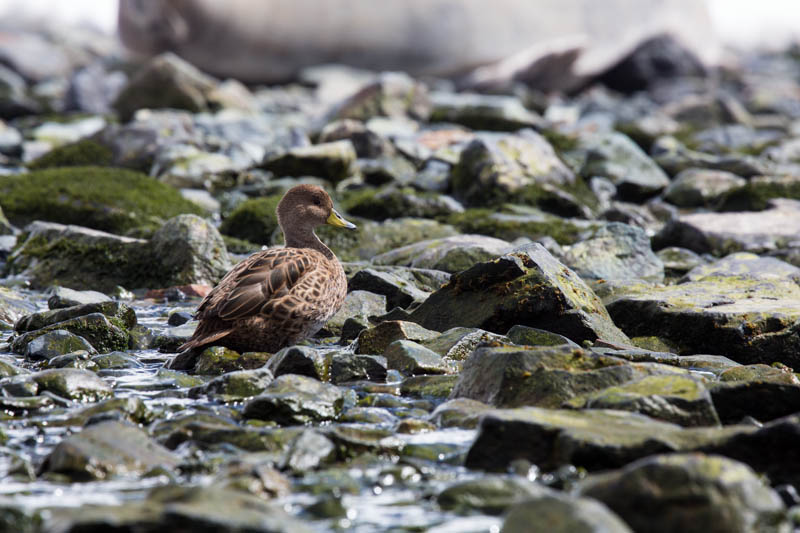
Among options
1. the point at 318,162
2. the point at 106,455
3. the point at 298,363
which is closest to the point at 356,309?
the point at 298,363

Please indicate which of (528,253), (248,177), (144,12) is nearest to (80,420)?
(528,253)

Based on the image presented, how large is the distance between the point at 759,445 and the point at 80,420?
3.23m

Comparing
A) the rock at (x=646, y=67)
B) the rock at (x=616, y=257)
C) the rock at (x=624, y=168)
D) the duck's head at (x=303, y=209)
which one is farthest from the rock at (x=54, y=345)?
the rock at (x=646, y=67)

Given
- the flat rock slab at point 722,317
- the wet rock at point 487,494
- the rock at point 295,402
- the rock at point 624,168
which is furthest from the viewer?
the rock at point 624,168

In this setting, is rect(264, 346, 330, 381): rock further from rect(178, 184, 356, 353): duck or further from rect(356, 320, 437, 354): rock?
rect(356, 320, 437, 354): rock

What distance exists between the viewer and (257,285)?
6082 mm

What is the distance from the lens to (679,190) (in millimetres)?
13609

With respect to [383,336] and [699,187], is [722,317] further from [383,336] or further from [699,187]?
[699,187]

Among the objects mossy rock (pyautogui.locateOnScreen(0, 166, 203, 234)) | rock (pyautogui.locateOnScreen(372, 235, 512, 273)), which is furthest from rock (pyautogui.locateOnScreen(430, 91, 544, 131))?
rock (pyautogui.locateOnScreen(372, 235, 512, 273))

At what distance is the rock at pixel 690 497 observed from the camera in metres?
3.18

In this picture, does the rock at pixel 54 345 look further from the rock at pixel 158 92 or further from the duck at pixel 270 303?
the rock at pixel 158 92

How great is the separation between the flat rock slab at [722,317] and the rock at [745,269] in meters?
0.63

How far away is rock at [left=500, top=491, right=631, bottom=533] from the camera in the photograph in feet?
9.67

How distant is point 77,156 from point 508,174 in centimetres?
723
